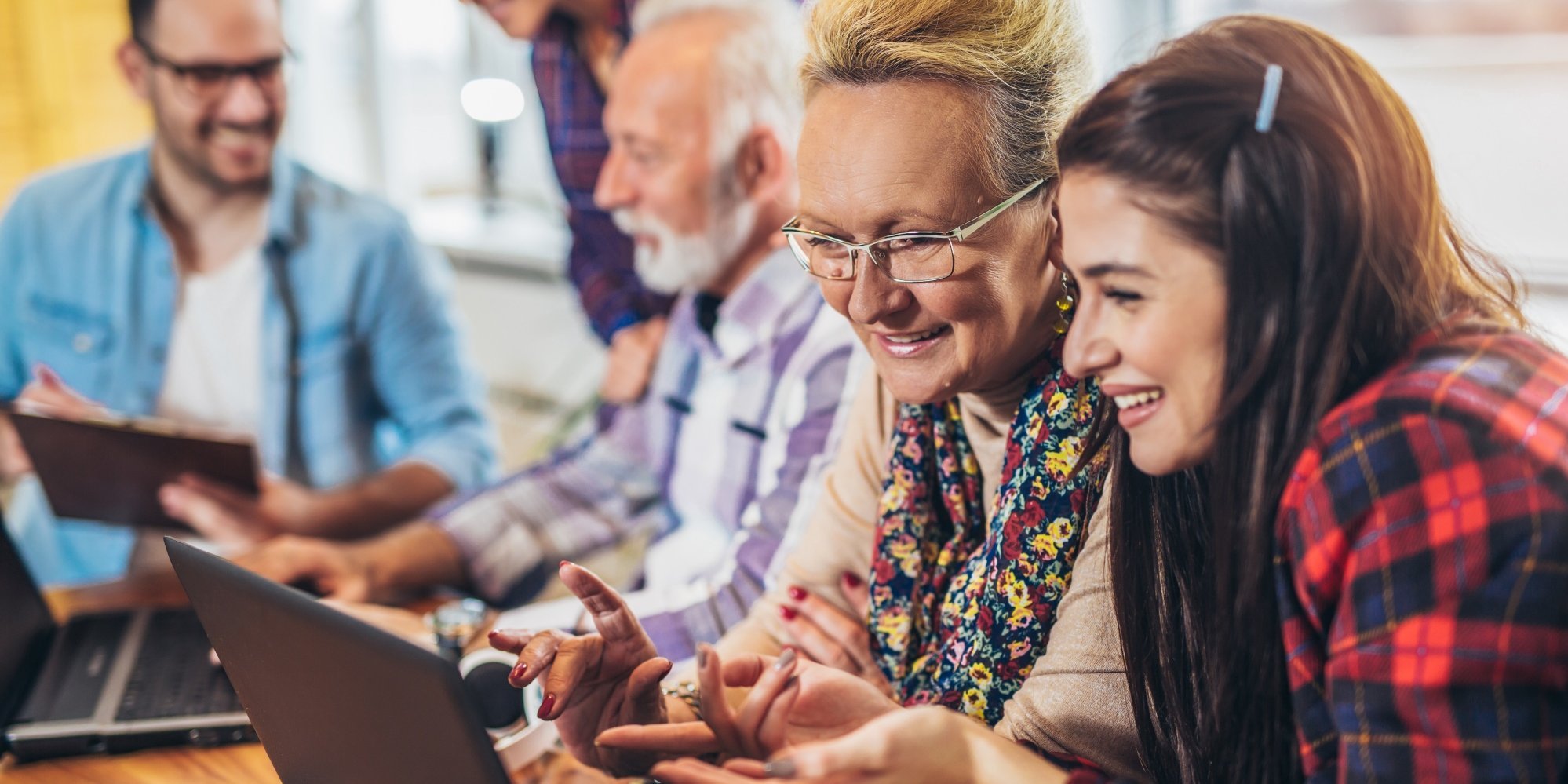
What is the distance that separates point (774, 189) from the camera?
80.7 inches

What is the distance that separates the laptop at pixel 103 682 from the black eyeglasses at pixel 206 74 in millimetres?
1141

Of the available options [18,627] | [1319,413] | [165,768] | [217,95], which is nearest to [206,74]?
[217,95]

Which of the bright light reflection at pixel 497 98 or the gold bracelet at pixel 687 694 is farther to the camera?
the bright light reflection at pixel 497 98

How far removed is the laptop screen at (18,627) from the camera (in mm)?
1575

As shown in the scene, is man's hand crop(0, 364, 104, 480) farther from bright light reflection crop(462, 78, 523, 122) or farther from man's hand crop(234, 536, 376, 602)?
bright light reflection crop(462, 78, 523, 122)

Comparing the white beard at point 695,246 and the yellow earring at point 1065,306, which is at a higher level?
the yellow earring at point 1065,306

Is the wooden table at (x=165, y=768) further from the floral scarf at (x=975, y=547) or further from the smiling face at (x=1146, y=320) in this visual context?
the smiling face at (x=1146, y=320)

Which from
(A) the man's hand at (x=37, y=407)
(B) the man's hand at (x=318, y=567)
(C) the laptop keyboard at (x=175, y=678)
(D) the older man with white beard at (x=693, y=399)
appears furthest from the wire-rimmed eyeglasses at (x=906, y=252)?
(A) the man's hand at (x=37, y=407)

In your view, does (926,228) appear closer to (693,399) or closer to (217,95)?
(693,399)

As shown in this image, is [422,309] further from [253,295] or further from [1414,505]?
[1414,505]

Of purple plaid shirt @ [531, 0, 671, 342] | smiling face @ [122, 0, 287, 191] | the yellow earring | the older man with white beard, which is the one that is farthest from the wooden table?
smiling face @ [122, 0, 287, 191]

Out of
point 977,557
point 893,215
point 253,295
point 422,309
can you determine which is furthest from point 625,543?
point 893,215

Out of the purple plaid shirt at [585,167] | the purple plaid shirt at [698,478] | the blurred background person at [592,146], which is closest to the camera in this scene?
the purple plaid shirt at [698,478]

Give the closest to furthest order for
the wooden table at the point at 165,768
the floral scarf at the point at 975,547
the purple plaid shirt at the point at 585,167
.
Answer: the floral scarf at the point at 975,547
the wooden table at the point at 165,768
the purple plaid shirt at the point at 585,167
